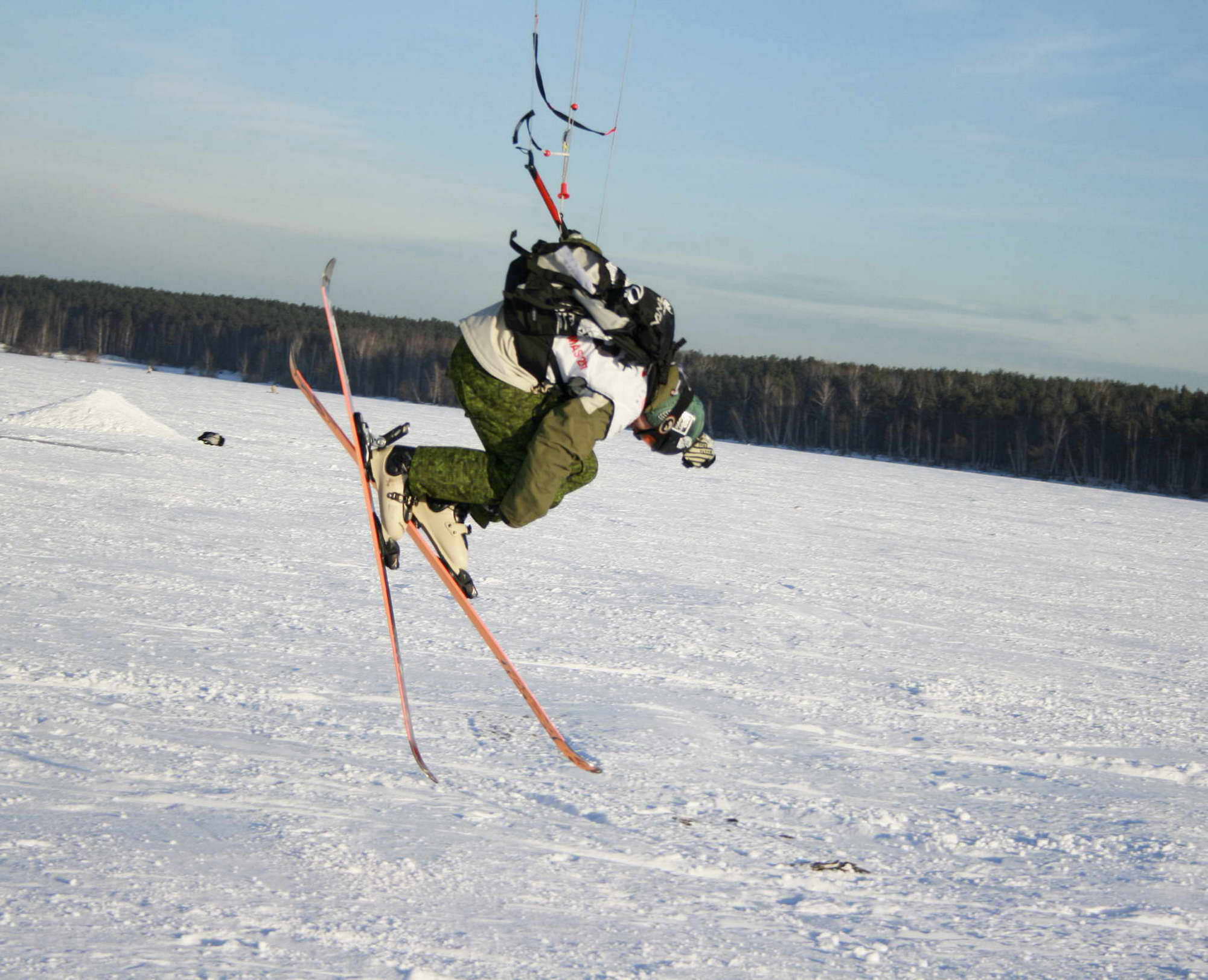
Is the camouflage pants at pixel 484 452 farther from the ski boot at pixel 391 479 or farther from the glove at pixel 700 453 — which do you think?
the glove at pixel 700 453

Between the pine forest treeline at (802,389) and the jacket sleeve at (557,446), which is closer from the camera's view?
the jacket sleeve at (557,446)

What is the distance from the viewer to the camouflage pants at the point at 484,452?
3.38 meters

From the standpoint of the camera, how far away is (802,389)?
7344 centimetres

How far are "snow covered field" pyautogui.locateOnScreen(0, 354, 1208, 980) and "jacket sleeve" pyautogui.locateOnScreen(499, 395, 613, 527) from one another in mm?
1118

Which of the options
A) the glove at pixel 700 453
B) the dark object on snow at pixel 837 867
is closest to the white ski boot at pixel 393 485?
the glove at pixel 700 453

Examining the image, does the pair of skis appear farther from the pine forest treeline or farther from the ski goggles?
the pine forest treeline

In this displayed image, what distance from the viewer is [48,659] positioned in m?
4.99

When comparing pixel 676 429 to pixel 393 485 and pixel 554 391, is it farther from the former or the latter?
pixel 393 485

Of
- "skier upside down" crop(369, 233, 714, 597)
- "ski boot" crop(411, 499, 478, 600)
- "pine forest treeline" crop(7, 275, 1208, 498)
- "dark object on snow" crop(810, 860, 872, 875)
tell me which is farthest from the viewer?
"pine forest treeline" crop(7, 275, 1208, 498)

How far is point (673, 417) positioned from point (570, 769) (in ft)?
5.22

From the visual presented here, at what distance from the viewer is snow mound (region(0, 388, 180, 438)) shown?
1623 cm

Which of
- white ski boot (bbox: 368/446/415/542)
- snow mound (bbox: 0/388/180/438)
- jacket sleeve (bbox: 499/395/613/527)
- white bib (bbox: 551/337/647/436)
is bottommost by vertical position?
snow mound (bbox: 0/388/180/438)

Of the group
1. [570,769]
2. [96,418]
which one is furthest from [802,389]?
[570,769]

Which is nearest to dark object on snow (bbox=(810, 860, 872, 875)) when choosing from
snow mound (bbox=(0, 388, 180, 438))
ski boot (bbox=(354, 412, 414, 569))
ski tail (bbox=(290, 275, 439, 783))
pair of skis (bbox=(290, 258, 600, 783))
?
pair of skis (bbox=(290, 258, 600, 783))
